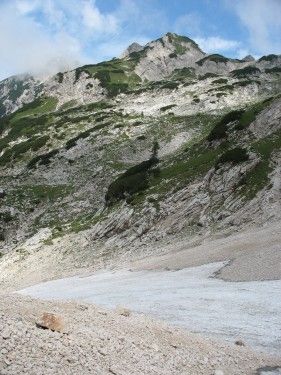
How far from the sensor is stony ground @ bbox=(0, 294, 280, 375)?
12758mm

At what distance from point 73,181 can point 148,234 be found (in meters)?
30.3

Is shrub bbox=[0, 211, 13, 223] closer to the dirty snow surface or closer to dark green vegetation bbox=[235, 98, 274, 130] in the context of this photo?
the dirty snow surface

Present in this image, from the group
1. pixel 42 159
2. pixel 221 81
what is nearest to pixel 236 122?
pixel 42 159

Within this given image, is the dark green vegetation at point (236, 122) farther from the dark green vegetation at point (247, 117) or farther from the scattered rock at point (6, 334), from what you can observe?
the scattered rock at point (6, 334)

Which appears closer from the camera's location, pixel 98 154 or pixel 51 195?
pixel 51 195

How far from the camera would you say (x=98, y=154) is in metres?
82.2

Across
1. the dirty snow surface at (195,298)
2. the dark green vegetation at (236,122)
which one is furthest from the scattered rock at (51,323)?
the dark green vegetation at (236,122)

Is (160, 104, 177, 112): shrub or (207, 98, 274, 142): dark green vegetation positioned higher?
(160, 104, 177, 112): shrub

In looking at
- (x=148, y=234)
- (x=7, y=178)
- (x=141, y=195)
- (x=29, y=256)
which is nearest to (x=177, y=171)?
(x=141, y=195)

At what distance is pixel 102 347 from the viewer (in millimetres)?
14398

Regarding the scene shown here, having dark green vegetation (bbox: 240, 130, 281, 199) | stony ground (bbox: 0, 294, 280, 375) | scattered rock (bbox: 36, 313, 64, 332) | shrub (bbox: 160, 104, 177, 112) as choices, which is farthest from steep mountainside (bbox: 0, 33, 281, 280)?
scattered rock (bbox: 36, 313, 64, 332)

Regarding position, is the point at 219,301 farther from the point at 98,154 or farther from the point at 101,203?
the point at 98,154

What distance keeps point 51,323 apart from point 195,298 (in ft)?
44.1

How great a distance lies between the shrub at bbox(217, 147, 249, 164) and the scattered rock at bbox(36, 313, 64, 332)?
37.6m
